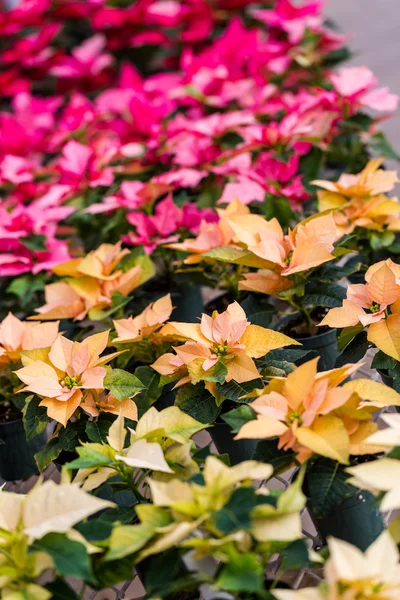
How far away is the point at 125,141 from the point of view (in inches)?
71.8

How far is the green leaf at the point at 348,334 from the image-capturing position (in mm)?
985

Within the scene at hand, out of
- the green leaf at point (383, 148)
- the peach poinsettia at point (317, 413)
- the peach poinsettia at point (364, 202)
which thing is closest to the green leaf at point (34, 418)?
the peach poinsettia at point (317, 413)

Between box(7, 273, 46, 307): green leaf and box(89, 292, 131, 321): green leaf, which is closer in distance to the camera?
box(89, 292, 131, 321): green leaf

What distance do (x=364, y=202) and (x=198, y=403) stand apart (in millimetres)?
506

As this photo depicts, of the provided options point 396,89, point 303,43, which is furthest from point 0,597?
point 396,89

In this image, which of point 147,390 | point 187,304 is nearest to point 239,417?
point 147,390

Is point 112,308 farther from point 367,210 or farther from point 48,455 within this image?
point 367,210

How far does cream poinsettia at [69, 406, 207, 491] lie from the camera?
2.68ft

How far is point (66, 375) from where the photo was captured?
0.99 meters

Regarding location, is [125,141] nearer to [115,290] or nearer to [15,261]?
[15,261]

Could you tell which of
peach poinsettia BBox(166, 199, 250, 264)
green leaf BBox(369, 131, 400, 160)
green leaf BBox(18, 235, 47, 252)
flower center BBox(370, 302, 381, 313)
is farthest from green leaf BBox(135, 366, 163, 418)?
green leaf BBox(369, 131, 400, 160)

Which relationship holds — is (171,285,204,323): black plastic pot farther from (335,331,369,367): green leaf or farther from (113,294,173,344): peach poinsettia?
(335,331,369,367): green leaf

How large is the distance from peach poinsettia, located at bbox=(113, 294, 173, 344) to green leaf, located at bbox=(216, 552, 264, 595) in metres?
0.43

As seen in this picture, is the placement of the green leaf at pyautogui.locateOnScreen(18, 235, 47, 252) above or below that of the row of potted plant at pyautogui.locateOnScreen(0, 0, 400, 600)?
below
